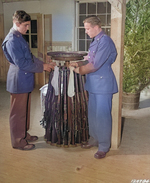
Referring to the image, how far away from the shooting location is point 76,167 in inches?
110

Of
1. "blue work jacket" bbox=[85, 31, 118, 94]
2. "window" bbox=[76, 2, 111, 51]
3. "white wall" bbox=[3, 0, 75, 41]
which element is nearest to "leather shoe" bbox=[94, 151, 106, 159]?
"blue work jacket" bbox=[85, 31, 118, 94]

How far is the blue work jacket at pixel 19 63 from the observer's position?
9.39 ft

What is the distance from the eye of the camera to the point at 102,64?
2850 millimetres

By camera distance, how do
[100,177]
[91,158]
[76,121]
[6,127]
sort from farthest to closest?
1. [6,127]
2. [76,121]
3. [91,158]
4. [100,177]

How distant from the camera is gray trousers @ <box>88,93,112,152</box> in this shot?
2.98 m

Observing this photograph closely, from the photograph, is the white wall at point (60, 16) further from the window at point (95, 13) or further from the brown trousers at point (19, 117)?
the brown trousers at point (19, 117)

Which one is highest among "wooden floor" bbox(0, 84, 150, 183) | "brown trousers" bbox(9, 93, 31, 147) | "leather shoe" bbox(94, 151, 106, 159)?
"brown trousers" bbox(9, 93, 31, 147)

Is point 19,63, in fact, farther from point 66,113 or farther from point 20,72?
point 66,113

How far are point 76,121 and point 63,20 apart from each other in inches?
177

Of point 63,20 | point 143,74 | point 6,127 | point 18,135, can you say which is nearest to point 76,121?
point 18,135

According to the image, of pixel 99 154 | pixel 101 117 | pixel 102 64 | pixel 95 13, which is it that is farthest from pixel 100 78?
pixel 95 13

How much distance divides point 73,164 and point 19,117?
0.93 metres

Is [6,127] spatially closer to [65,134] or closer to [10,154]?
[10,154]

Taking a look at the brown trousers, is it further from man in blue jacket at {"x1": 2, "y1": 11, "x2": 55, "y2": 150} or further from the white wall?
the white wall
